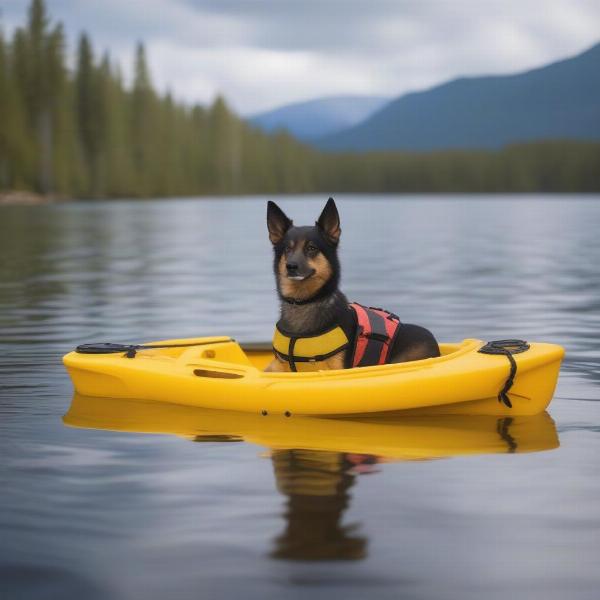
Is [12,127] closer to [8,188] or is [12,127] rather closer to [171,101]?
[8,188]

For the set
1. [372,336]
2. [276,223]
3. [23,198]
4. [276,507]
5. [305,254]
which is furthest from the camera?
[23,198]

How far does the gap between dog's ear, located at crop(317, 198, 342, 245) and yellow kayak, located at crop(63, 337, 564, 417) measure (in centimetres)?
96

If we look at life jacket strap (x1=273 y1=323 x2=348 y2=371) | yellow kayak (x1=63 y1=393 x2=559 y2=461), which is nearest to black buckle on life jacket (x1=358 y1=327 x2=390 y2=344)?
life jacket strap (x1=273 y1=323 x2=348 y2=371)

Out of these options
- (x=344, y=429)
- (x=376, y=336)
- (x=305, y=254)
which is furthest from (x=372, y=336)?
(x=305, y=254)

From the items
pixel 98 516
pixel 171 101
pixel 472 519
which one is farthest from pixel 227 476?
pixel 171 101

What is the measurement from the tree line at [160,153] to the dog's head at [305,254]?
86.4m

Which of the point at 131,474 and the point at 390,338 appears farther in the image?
the point at 390,338

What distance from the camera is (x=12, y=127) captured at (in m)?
93.3

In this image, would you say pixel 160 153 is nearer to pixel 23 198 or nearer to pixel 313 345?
pixel 23 198

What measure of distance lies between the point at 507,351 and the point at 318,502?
108 inches

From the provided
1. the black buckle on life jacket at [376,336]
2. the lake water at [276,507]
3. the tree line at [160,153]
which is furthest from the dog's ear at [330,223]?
the tree line at [160,153]

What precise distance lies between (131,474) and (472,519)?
208 cm

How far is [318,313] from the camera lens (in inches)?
312

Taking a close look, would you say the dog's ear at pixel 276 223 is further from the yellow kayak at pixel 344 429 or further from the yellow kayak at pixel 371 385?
the yellow kayak at pixel 344 429
